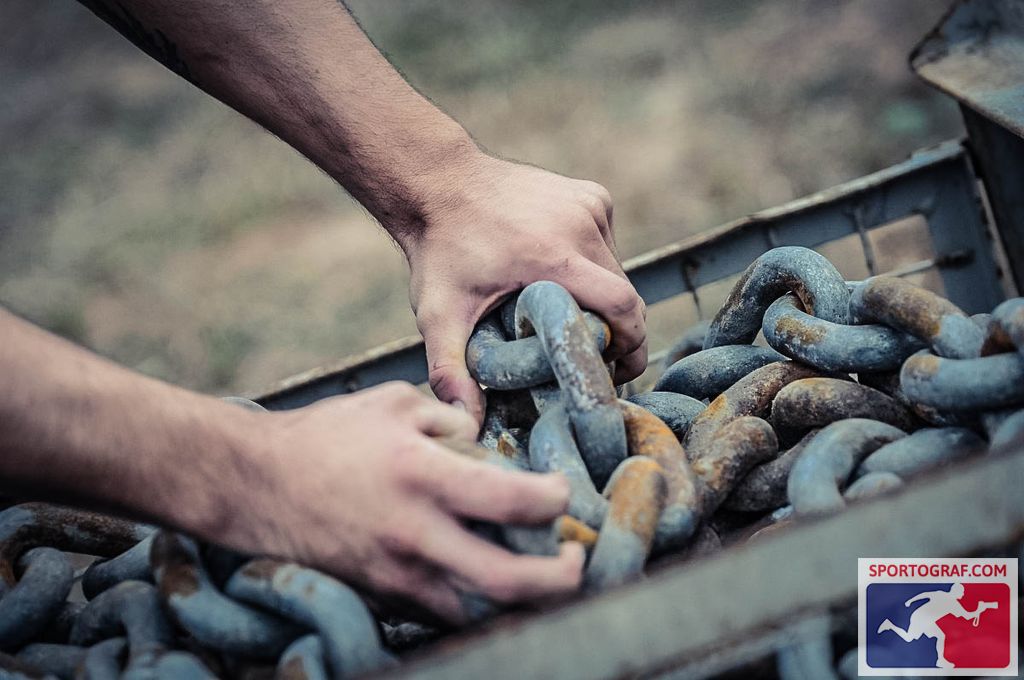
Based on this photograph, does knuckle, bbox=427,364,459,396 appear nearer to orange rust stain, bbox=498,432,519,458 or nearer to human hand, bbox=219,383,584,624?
orange rust stain, bbox=498,432,519,458

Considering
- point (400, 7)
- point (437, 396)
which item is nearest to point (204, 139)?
point (400, 7)

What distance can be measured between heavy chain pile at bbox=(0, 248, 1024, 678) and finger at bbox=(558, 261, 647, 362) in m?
0.02

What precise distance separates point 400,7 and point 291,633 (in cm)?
630

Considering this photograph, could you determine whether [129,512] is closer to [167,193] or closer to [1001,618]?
[1001,618]

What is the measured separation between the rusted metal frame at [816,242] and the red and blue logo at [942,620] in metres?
0.92

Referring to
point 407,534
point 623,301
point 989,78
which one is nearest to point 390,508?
point 407,534

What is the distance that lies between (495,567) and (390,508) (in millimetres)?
101

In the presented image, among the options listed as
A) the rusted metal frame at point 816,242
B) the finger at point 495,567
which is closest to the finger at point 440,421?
the finger at point 495,567

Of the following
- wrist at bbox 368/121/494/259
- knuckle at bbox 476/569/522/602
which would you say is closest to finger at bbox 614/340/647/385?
wrist at bbox 368/121/494/259

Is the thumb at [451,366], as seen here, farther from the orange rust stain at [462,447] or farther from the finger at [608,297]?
the orange rust stain at [462,447]

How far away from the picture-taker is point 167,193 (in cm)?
559

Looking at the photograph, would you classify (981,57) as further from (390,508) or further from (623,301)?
(390,508)

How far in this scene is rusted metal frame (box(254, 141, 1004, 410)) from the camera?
5.56 feet

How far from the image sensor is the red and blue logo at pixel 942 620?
0.80 metres
